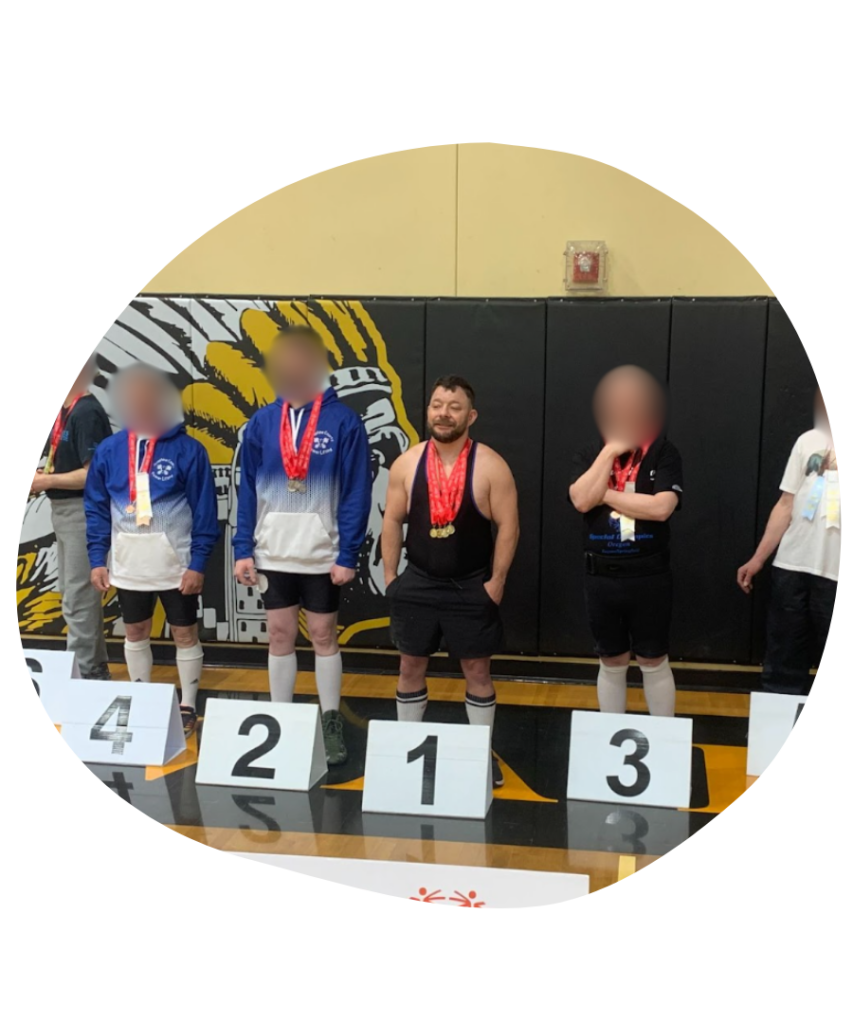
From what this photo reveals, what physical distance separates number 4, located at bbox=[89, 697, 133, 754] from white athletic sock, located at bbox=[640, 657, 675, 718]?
196 cm

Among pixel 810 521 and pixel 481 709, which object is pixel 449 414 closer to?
pixel 481 709

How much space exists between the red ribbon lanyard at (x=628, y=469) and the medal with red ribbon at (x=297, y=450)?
1123 millimetres

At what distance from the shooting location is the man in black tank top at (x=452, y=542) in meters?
3.52

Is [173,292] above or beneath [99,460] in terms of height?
above

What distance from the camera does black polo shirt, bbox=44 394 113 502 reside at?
393 centimetres

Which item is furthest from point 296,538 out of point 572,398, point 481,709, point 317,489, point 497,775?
point 572,398

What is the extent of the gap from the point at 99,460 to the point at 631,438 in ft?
6.64

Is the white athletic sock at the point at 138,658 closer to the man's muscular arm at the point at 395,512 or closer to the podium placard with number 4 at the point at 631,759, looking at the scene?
the man's muscular arm at the point at 395,512

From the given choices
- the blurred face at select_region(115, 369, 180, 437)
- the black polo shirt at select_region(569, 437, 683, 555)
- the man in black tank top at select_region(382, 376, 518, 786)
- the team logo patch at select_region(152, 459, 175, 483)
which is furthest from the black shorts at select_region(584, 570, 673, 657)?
the blurred face at select_region(115, 369, 180, 437)

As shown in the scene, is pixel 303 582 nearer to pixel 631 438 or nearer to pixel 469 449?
pixel 469 449

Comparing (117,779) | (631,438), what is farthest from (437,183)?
(117,779)

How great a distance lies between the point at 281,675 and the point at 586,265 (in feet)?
6.95

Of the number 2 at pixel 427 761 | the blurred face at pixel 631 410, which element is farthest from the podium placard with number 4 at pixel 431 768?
the blurred face at pixel 631 410

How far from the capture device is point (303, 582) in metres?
3.96
